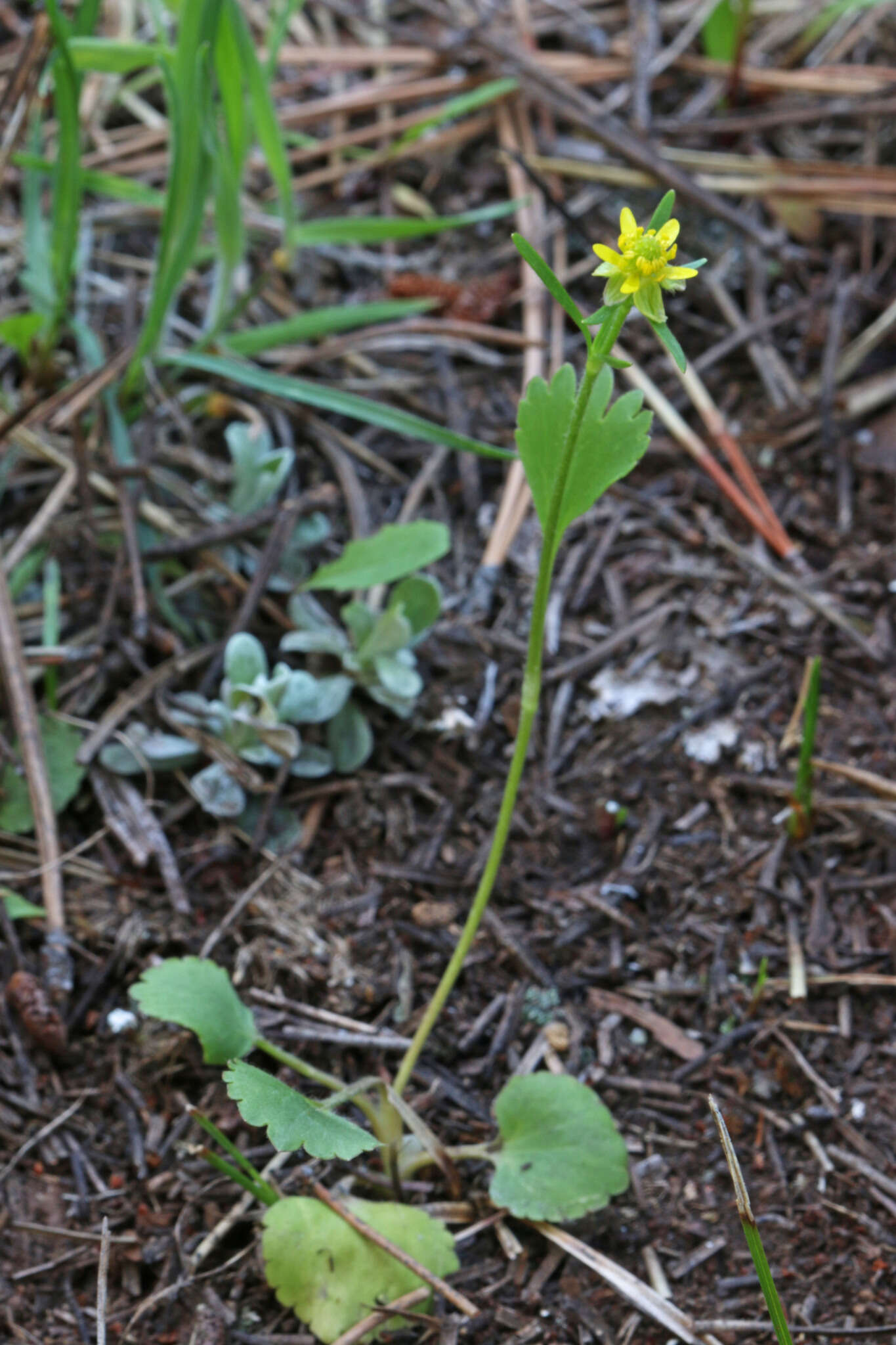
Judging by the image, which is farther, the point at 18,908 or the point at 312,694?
the point at 312,694

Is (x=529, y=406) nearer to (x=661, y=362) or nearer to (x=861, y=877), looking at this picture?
(x=861, y=877)

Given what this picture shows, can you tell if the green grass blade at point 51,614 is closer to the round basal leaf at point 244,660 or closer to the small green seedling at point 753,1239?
the round basal leaf at point 244,660

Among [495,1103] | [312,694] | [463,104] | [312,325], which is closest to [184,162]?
[312,325]

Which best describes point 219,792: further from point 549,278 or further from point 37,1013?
point 549,278

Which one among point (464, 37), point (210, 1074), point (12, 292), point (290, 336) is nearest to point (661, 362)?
point (290, 336)

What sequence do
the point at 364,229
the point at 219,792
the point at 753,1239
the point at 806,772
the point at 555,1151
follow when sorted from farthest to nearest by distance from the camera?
1. the point at 364,229
2. the point at 219,792
3. the point at 806,772
4. the point at 555,1151
5. the point at 753,1239

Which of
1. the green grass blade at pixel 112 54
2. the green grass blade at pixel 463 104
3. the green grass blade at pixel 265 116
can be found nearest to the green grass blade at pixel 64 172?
the green grass blade at pixel 112 54

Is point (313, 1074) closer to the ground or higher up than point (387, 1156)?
higher up

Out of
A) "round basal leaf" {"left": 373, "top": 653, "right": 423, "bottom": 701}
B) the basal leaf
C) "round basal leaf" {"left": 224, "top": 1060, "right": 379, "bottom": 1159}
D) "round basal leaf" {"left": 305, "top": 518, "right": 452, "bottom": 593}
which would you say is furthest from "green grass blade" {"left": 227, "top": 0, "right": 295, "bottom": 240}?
"round basal leaf" {"left": 224, "top": 1060, "right": 379, "bottom": 1159}
